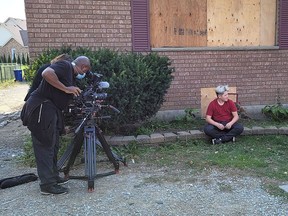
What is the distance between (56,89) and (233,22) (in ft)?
16.8

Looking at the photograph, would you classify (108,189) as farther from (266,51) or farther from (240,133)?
(266,51)

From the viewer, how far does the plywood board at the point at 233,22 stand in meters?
7.27

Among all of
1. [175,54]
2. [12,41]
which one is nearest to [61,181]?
[175,54]

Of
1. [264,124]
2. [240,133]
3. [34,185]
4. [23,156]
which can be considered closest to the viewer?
[34,185]

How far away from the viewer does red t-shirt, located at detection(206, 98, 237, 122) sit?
5605 mm

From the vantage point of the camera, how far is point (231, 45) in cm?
744

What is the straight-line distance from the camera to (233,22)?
7398 millimetres

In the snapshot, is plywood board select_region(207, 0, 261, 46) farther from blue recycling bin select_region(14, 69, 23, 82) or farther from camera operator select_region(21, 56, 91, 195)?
blue recycling bin select_region(14, 69, 23, 82)

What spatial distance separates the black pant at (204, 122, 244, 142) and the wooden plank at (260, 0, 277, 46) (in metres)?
2.95

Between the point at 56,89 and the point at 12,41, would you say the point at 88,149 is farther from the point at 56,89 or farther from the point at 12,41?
the point at 12,41

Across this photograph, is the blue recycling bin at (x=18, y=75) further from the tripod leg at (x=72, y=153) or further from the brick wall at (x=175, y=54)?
the tripod leg at (x=72, y=153)

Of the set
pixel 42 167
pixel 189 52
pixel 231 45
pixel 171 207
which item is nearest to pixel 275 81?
pixel 231 45

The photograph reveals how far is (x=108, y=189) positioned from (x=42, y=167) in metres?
0.80

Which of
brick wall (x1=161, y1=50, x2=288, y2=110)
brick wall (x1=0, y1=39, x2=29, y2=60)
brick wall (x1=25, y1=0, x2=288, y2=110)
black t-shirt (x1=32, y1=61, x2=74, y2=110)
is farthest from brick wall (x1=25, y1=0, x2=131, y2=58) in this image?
brick wall (x1=0, y1=39, x2=29, y2=60)
